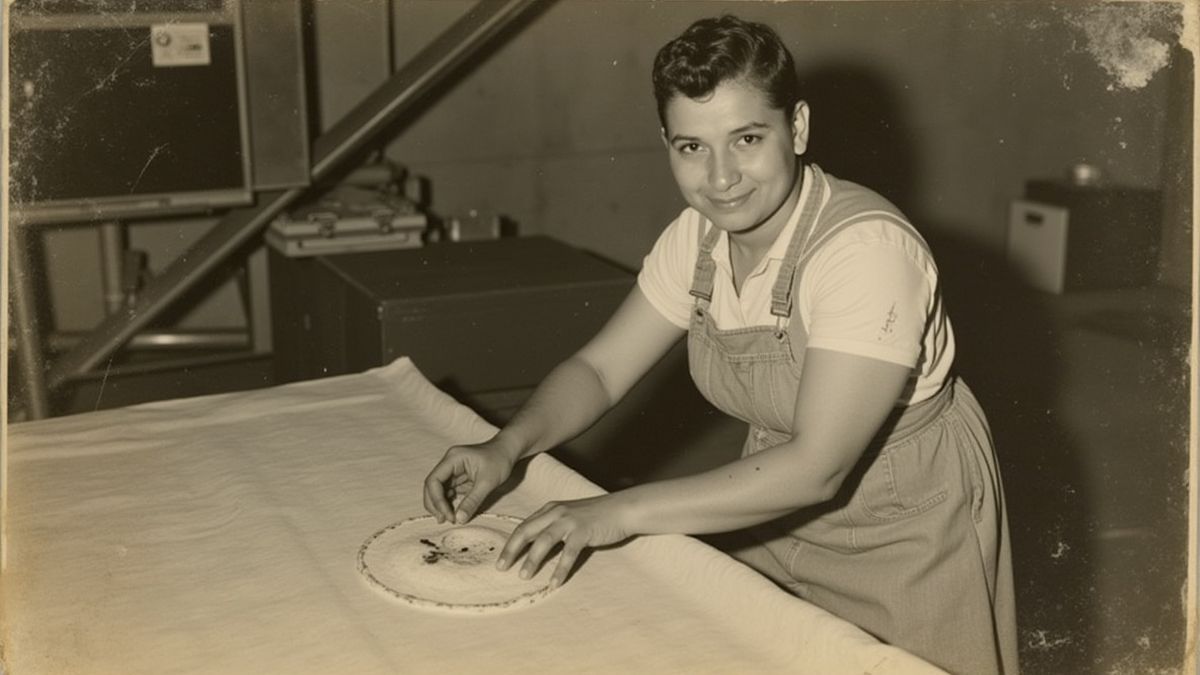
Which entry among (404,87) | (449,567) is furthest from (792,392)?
(404,87)

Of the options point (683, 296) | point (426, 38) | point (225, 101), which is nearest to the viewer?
point (683, 296)

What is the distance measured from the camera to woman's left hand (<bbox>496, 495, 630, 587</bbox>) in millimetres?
1455

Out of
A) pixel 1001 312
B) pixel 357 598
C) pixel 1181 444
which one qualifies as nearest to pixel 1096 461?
pixel 1181 444

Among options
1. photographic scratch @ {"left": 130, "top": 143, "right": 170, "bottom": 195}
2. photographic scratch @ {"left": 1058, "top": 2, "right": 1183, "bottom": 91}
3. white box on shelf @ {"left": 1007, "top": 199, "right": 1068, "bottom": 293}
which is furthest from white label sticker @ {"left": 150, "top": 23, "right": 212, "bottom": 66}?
white box on shelf @ {"left": 1007, "top": 199, "right": 1068, "bottom": 293}

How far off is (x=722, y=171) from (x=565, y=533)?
52cm

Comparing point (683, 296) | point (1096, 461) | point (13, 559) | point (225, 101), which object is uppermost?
point (225, 101)

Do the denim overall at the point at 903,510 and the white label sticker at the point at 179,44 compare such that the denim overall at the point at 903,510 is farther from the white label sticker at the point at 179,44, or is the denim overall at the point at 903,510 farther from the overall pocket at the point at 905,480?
the white label sticker at the point at 179,44

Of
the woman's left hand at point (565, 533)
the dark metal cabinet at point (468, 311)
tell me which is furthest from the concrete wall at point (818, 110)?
the woman's left hand at point (565, 533)

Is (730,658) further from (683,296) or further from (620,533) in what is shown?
(683,296)

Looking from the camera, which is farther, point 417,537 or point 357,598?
point 417,537

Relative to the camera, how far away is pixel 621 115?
5.34 m

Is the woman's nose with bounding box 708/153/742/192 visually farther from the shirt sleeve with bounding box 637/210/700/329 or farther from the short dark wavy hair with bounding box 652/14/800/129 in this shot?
the shirt sleeve with bounding box 637/210/700/329

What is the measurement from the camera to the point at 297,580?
1482 millimetres

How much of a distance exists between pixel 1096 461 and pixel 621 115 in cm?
250
